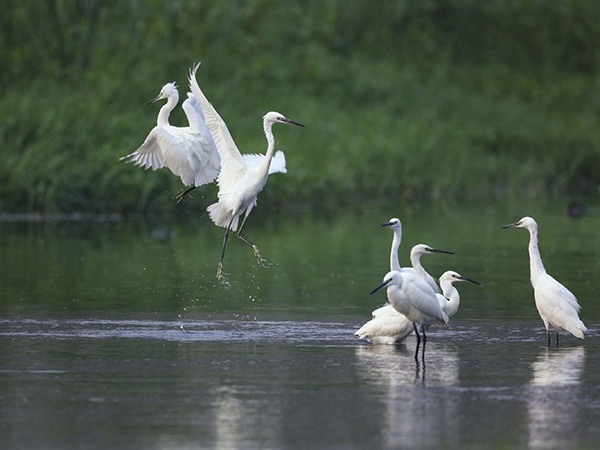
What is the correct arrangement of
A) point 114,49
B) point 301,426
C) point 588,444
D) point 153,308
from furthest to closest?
point 114,49, point 153,308, point 301,426, point 588,444

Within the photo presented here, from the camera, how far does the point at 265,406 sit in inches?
316

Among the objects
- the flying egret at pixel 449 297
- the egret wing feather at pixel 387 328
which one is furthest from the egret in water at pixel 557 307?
the egret wing feather at pixel 387 328

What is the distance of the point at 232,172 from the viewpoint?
1338 centimetres

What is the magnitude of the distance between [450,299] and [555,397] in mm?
3486

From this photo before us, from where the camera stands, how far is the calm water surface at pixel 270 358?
7.36 m

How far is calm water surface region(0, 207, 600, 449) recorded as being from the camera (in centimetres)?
736

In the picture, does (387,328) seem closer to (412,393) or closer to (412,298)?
(412,298)

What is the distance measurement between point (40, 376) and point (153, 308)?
4.30 metres

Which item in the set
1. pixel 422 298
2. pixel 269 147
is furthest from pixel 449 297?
pixel 269 147

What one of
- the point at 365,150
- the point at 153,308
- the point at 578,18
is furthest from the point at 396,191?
the point at 578,18

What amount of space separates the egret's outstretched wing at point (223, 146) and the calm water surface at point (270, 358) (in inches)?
60.1

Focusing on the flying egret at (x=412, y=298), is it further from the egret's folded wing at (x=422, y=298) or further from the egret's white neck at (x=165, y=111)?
the egret's white neck at (x=165, y=111)

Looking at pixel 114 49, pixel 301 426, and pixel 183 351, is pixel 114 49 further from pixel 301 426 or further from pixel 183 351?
pixel 301 426

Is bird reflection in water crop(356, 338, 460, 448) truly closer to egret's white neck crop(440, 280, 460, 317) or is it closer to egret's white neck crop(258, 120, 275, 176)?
egret's white neck crop(440, 280, 460, 317)
